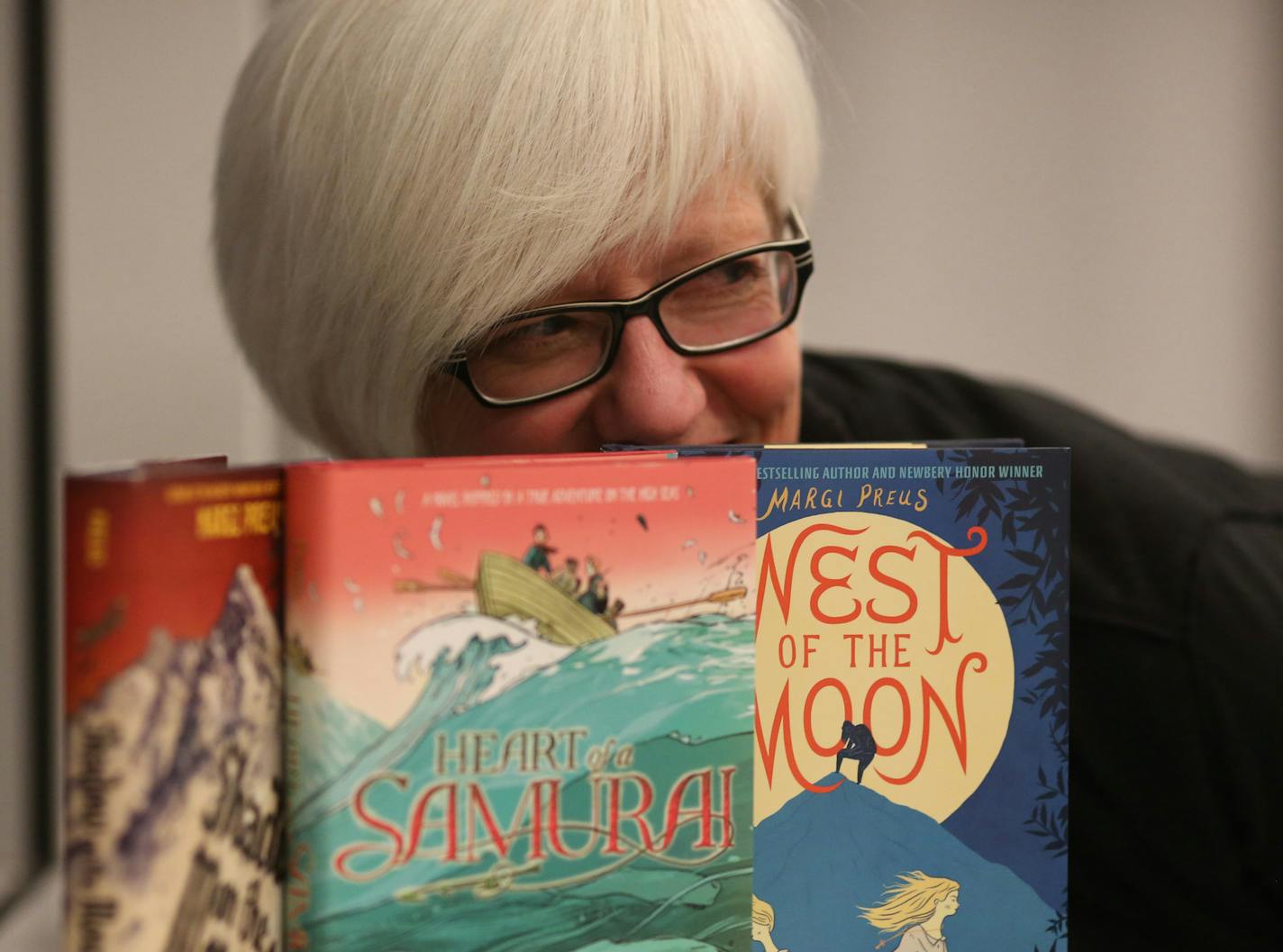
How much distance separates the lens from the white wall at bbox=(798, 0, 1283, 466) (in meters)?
2.26

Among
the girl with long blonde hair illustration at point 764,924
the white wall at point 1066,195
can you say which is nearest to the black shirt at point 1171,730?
the girl with long blonde hair illustration at point 764,924

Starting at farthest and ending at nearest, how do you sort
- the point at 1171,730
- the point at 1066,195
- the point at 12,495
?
the point at 1066,195 < the point at 12,495 < the point at 1171,730

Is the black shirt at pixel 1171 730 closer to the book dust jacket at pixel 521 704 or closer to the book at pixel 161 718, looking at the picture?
the book dust jacket at pixel 521 704

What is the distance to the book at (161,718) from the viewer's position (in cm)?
51

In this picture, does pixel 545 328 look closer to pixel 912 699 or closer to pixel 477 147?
pixel 477 147

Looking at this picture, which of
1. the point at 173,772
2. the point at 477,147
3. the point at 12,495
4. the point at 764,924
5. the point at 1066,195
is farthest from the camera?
the point at 1066,195

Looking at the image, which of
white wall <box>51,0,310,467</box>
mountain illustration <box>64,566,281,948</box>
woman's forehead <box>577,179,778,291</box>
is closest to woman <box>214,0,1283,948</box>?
woman's forehead <box>577,179,778,291</box>

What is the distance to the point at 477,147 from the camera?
79cm

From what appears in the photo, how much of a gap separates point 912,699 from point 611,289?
41 cm

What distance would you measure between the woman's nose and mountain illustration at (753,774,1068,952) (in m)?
0.33

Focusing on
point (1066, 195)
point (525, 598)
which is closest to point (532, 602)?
point (525, 598)

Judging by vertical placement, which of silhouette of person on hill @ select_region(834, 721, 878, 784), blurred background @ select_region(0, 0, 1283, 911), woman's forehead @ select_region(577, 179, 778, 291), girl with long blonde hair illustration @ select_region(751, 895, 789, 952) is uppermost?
blurred background @ select_region(0, 0, 1283, 911)

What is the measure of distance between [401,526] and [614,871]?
9.5 inches

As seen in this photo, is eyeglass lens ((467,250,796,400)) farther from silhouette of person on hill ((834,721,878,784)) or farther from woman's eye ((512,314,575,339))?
silhouette of person on hill ((834,721,878,784))
